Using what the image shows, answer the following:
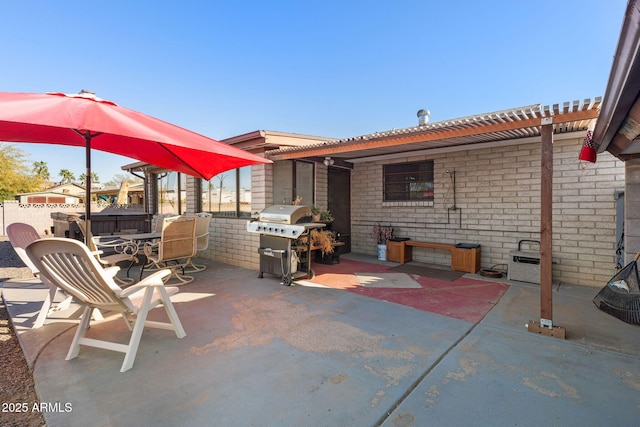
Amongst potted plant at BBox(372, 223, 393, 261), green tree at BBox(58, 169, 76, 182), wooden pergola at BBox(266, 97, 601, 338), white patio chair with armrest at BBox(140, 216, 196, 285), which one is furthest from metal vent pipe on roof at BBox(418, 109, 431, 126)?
green tree at BBox(58, 169, 76, 182)

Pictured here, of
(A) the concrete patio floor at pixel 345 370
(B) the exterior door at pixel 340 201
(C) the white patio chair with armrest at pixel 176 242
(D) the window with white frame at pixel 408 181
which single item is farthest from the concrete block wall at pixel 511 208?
(C) the white patio chair with armrest at pixel 176 242

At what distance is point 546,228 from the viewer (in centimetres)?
301

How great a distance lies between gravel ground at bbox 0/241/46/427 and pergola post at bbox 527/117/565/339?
13.9 feet

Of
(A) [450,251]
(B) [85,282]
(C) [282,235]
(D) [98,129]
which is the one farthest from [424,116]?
(B) [85,282]

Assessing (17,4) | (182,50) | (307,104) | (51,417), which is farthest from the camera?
(307,104)

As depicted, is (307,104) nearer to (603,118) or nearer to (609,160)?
(609,160)

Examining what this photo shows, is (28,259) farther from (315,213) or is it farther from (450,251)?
(450,251)

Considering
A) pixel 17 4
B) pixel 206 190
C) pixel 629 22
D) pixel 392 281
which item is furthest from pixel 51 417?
pixel 17 4

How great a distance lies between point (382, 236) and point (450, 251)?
5.15 feet

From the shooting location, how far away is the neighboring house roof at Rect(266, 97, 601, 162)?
2.91 metres

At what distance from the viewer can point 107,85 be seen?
9133mm

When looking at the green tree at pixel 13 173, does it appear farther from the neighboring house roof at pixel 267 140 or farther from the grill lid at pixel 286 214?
the grill lid at pixel 286 214

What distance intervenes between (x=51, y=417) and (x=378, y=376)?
2179 mm

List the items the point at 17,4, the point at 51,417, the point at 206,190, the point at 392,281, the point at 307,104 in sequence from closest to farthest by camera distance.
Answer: the point at 51,417 < the point at 392,281 < the point at 17,4 < the point at 206,190 < the point at 307,104
